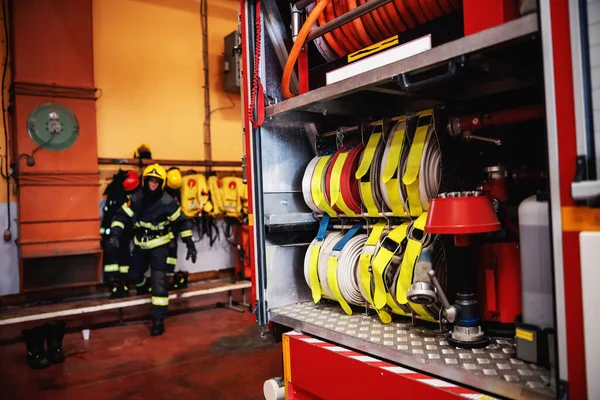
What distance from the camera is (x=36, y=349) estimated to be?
195 inches

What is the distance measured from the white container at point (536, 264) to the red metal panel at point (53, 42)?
6374 millimetres

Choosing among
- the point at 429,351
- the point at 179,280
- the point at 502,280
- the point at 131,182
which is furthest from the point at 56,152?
the point at 502,280

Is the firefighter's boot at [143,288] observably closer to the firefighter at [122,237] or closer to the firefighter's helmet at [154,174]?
the firefighter at [122,237]

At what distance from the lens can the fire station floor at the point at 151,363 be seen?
13.7 feet

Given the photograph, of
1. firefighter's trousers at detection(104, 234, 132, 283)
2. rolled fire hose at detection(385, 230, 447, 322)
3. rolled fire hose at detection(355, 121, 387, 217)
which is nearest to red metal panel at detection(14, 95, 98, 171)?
firefighter's trousers at detection(104, 234, 132, 283)

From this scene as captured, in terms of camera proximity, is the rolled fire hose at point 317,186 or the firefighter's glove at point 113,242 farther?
the firefighter's glove at point 113,242

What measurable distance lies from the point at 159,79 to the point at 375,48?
624 cm

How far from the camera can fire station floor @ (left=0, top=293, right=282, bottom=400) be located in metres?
A: 4.19

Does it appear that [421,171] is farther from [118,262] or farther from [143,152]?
[143,152]

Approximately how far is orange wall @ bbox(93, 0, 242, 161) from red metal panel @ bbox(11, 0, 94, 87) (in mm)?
573

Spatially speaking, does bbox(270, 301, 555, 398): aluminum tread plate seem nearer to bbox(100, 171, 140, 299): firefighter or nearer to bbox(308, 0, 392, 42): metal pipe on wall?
bbox(308, 0, 392, 42): metal pipe on wall

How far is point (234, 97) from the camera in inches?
332

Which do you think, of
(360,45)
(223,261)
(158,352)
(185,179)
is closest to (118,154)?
(185,179)

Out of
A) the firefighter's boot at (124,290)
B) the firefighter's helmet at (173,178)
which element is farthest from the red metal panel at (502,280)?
the firefighter's boot at (124,290)
